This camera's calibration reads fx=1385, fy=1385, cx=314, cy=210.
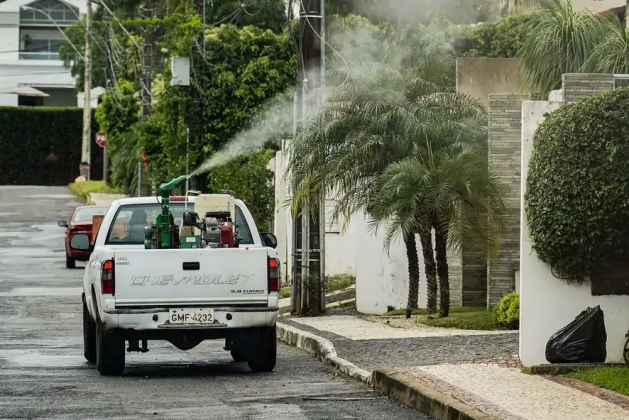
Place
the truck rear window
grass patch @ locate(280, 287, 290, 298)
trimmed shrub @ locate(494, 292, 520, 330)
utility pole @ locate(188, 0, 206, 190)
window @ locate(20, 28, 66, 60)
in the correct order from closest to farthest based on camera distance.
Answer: the truck rear window
trimmed shrub @ locate(494, 292, 520, 330)
grass patch @ locate(280, 287, 290, 298)
utility pole @ locate(188, 0, 206, 190)
window @ locate(20, 28, 66, 60)

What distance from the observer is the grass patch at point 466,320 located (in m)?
17.6

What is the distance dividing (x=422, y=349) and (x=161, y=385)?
11.1ft

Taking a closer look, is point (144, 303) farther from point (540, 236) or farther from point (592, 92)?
point (592, 92)

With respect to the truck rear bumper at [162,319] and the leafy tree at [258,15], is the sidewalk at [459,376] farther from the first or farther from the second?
the leafy tree at [258,15]

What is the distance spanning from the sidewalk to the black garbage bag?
1.40ft

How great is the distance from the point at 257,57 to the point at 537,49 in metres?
17.2

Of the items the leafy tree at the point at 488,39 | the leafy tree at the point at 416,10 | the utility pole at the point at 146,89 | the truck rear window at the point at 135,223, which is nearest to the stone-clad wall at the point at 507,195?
the truck rear window at the point at 135,223

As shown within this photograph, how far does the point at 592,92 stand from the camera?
44.3 feet

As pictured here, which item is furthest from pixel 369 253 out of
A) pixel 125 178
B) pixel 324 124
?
pixel 125 178

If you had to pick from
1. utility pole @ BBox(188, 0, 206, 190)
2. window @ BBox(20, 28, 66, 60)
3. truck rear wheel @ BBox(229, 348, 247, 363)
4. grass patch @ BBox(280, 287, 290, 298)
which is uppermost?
window @ BBox(20, 28, 66, 60)

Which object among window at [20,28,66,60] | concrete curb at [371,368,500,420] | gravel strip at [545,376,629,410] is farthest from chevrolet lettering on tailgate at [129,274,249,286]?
window at [20,28,66,60]

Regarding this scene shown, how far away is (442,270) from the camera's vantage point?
19.1m

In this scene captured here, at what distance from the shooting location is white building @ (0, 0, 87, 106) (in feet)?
297

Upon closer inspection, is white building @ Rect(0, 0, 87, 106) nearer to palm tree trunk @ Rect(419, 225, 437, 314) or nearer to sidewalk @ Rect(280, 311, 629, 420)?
palm tree trunk @ Rect(419, 225, 437, 314)
